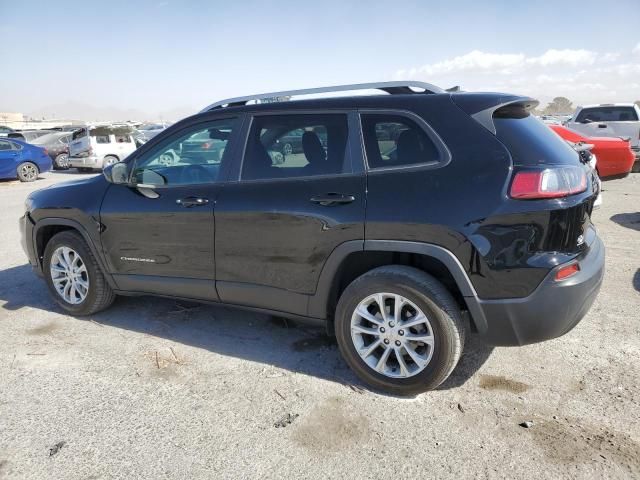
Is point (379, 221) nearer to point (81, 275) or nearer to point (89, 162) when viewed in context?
point (81, 275)

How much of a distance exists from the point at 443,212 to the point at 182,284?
2.02 m

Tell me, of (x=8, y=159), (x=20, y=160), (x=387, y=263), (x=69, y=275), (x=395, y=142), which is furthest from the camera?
(x=20, y=160)

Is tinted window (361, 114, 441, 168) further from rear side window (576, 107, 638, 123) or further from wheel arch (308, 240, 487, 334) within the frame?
rear side window (576, 107, 638, 123)

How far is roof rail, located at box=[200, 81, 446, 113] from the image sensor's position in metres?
3.02

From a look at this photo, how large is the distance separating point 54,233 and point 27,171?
42.9 feet

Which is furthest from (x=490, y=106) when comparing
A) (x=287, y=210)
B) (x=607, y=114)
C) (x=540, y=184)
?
(x=607, y=114)

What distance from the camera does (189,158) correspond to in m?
3.87

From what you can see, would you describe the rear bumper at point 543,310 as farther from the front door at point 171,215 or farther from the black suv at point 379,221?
the front door at point 171,215

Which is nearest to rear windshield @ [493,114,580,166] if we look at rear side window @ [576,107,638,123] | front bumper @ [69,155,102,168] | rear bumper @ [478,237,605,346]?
rear bumper @ [478,237,605,346]

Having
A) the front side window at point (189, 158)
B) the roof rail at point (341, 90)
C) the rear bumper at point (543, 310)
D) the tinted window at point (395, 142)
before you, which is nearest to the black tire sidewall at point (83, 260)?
the front side window at point (189, 158)

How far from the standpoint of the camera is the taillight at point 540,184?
99.9 inches

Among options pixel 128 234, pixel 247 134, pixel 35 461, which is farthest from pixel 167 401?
pixel 247 134

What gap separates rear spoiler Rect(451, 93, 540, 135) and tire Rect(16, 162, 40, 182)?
→ 1594 centimetres

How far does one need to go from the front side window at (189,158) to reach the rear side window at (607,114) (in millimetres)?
12423
